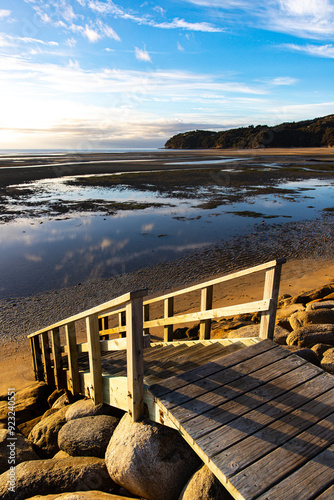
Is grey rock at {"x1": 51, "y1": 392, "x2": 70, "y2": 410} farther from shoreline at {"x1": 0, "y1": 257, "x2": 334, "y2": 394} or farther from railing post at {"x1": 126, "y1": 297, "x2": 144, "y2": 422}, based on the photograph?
railing post at {"x1": 126, "y1": 297, "x2": 144, "y2": 422}

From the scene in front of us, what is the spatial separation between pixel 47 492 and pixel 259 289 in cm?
733

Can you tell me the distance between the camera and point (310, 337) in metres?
5.44

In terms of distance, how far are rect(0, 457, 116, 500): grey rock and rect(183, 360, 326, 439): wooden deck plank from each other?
4.15 ft

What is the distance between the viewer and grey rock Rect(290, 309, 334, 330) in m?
6.29

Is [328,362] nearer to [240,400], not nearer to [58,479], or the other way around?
[240,400]

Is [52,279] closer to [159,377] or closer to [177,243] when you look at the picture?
[177,243]

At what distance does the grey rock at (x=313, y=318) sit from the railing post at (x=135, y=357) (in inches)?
166

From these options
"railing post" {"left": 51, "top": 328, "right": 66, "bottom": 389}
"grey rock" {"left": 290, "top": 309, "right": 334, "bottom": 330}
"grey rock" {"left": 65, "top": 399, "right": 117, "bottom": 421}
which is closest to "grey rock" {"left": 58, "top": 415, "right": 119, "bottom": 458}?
"grey rock" {"left": 65, "top": 399, "right": 117, "bottom": 421}

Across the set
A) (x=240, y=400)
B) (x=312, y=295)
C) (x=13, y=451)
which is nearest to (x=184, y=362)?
(x=240, y=400)

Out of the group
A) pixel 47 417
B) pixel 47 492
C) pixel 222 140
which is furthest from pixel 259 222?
pixel 222 140

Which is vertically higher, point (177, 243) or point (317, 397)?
point (317, 397)

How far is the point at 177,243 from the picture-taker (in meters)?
13.9

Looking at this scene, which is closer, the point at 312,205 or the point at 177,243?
the point at 177,243

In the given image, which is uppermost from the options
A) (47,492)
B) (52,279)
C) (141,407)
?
(141,407)
